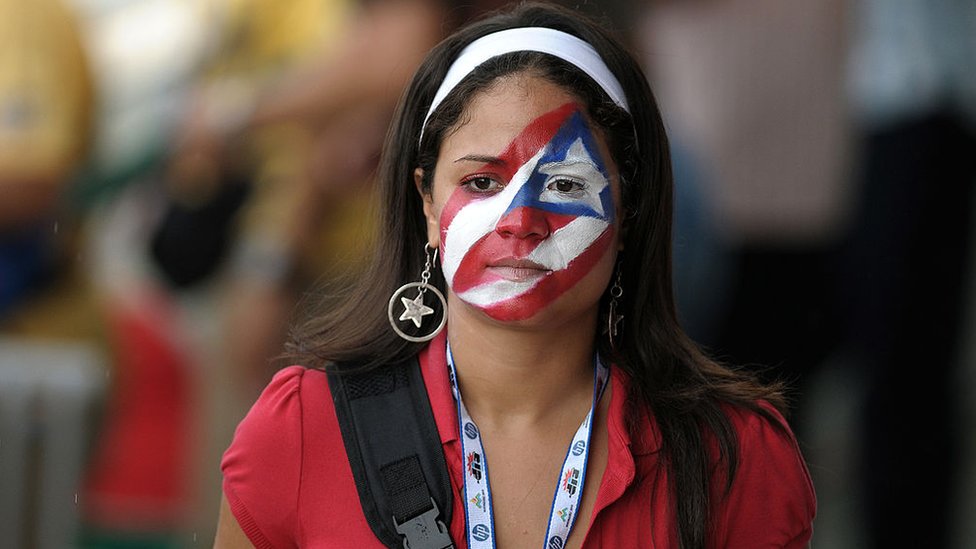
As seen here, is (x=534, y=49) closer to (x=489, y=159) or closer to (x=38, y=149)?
(x=489, y=159)

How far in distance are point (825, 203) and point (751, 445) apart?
2.96 m

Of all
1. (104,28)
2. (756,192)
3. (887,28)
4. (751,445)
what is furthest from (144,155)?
(751,445)

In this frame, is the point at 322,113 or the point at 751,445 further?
the point at 322,113

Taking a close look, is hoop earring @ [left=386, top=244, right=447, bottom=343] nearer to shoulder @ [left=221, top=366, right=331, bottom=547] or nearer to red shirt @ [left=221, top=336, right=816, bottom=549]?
red shirt @ [left=221, top=336, right=816, bottom=549]

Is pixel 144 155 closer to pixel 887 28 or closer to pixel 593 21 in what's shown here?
pixel 887 28

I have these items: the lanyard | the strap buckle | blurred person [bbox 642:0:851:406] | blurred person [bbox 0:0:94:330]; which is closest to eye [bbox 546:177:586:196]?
the lanyard

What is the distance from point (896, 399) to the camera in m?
5.07

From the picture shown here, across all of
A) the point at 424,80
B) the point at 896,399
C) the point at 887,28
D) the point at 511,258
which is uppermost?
the point at 887,28

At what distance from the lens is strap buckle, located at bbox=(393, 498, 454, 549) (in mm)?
2482

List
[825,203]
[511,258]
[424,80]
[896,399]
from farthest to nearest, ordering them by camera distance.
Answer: [825,203] → [896,399] → [424,80] → [511,258]

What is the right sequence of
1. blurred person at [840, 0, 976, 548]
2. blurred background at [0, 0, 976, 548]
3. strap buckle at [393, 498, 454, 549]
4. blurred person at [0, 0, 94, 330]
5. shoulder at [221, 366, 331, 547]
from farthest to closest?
blurred person at [0, 0, 94, 330] → blurred background at [0, 0, 976, 548] → blurred person at [840, 0, 976, 548] → shoulder at [221, 366, 331, 547] → strap buckle at [393, 498, 454, 549]

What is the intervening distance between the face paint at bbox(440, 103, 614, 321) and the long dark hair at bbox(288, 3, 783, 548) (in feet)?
0.30

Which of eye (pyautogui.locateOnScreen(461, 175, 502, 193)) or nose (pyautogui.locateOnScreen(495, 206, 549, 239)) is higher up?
eye (pyautogui.locateOnScreen(461, 175, 502, 193))

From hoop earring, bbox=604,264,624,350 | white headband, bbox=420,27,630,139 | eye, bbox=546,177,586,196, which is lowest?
hoop earring, bbox=604,264,624,350
